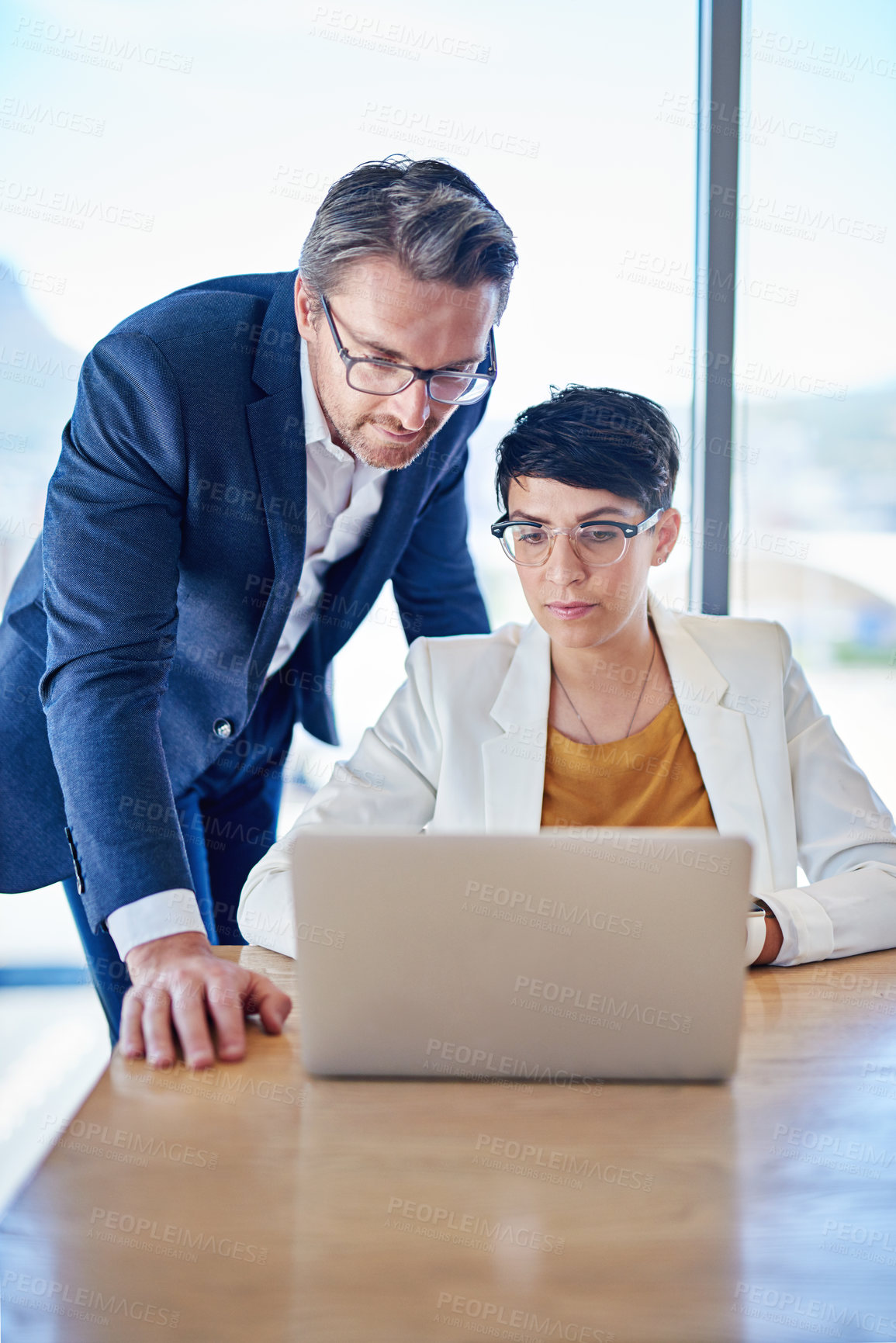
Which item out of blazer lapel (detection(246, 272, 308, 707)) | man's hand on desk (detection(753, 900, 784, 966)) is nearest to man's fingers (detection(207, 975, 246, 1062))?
man's hand on desk (detection(753, 900, 784, 966))

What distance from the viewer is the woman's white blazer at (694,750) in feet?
5.39

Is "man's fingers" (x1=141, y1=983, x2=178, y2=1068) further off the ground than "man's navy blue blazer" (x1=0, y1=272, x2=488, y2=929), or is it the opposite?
"man's navy blue blazer" (x1=0, y1=272, x2=488, y2=929)

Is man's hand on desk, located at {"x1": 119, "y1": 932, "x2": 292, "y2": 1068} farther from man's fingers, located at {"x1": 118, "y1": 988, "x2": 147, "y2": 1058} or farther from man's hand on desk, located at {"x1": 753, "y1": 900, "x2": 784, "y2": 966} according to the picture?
man's hand on desk, located at {"x1": 753, "y1": 900, "x2": 784, "y2": 966}

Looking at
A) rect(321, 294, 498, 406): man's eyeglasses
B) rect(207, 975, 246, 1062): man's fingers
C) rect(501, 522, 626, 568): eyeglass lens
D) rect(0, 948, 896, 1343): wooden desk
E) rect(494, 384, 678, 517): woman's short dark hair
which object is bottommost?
rect(207, 975, 246, 1062): man's fingers

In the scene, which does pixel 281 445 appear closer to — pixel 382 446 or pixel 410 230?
pixel 382 446

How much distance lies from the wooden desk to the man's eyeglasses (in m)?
0.96

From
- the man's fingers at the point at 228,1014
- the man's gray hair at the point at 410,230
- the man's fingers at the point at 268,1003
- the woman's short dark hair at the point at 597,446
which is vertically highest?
the man's gray hair at the point at 410,230

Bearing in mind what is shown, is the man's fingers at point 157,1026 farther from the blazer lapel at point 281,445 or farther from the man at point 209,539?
the blazer lapel at point 281,445

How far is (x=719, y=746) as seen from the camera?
170 cm

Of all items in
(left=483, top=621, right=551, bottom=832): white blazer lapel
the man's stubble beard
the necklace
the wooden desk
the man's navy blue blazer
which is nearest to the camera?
the wooden desk

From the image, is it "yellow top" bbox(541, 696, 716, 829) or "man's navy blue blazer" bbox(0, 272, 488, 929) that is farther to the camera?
"yellow top" bbox(541, 696, 716, 829)

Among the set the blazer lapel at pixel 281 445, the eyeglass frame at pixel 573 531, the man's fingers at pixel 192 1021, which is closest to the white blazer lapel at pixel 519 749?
the eyeglass frame at pixel 573 531

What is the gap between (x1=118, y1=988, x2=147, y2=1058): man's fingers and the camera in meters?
0.98

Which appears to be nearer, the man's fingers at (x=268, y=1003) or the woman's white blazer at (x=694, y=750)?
the man's fingers at (x=268, y=1003)
